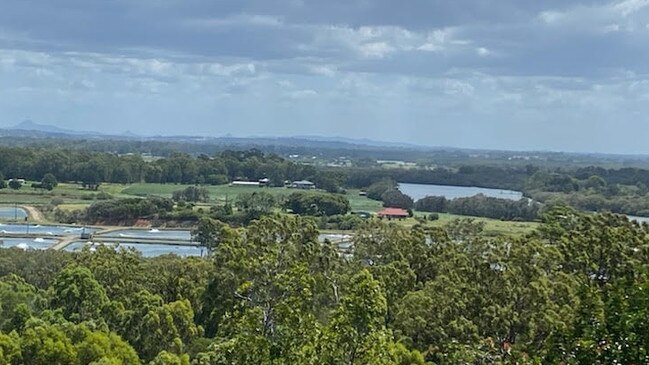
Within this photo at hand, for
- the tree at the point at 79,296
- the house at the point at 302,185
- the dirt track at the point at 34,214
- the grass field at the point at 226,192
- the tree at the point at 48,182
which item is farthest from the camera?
the house at the point at 302,185

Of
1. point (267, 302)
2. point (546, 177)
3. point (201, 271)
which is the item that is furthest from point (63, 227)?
point (546, 177)

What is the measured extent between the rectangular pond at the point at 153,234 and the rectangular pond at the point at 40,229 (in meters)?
2.40

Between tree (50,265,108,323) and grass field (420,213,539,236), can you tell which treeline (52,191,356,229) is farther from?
tree (50,265,108,323)

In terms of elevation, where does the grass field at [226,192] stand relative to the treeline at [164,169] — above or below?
below

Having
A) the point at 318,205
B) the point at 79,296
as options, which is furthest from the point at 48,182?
the point at 79,296

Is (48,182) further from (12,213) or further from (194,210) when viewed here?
(194,210)

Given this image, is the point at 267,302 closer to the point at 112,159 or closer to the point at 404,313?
the point at 404,313

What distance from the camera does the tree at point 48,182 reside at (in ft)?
285

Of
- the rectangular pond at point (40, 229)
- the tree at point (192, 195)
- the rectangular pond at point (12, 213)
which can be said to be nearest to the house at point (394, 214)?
the tree at point (192, 195)

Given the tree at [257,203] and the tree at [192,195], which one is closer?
the tree at [257,203]

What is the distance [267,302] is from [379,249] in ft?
42.5

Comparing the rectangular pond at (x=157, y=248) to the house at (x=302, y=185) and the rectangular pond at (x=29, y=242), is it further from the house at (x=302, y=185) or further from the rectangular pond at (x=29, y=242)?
the house at (x=302, y=185)

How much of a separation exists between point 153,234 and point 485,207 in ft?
104

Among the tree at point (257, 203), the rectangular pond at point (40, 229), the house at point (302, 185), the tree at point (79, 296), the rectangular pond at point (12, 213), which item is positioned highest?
the tree at point (79, 296)
